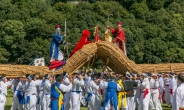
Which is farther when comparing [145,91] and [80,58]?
[80,58]

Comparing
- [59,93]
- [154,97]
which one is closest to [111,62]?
[154,97]

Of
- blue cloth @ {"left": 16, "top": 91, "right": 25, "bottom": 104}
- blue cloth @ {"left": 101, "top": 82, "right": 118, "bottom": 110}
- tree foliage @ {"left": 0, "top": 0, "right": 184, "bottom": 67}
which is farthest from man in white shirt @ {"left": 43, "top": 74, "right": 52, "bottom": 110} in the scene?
tree foliage @ {"left": 0, "top": 0, "right": 184, "bottom": 67}

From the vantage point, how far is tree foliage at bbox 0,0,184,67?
147 ft

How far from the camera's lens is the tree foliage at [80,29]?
1759 inches

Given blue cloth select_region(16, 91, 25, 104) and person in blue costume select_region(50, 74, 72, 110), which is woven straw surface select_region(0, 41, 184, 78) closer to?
blue cloth select_region(16, 91, 25, 104)

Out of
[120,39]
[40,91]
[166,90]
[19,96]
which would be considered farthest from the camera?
[166,90]

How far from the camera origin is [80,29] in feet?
159

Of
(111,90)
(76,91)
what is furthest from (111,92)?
(76,91)

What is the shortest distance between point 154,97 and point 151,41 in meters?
28.1

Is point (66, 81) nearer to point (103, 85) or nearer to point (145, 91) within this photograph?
point (103, 85)

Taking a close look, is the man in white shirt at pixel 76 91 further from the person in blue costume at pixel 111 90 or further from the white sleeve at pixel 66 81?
the white sleeve at pixel 66 81

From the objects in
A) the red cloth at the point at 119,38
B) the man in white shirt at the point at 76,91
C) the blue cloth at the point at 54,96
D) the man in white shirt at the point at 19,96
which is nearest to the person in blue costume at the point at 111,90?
the man in white shirt at the point at 76,91

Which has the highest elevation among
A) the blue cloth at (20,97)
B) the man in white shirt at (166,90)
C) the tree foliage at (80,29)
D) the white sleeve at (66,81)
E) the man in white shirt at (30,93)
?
the white sleeve at (66,81)

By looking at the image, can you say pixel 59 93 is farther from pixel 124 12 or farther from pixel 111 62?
pixel 124 12
